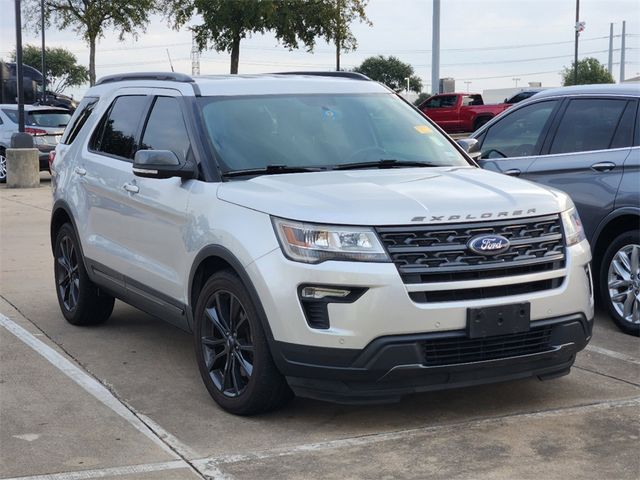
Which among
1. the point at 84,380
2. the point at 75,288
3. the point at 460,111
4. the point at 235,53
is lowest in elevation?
the point at 84,380

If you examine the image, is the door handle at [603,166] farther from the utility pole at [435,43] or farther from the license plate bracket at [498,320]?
the utility pole at [435,43]

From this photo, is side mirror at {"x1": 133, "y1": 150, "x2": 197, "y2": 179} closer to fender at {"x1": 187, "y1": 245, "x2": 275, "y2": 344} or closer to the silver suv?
the silver suv

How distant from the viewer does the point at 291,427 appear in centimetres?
518

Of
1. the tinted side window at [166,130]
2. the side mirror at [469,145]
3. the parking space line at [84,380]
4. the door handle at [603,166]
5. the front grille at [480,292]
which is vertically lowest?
the parking space line at [84,380]

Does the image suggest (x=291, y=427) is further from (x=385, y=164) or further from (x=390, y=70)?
(x=390, y=70)

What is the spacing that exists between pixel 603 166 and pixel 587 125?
0.45 metres

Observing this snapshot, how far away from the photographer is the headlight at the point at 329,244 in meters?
4.77

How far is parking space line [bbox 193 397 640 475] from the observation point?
184 inches

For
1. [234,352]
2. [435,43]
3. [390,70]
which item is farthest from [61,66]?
[234,352]

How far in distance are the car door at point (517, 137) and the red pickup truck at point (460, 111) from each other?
2785cm

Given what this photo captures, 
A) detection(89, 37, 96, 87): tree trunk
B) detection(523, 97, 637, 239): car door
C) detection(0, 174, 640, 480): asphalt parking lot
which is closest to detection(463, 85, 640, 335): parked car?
detection(523, 97, 637, 239): car door

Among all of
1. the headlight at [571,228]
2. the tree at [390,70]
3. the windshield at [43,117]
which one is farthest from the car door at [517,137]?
the tree at [390,70]

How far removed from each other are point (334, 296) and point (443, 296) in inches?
20.8

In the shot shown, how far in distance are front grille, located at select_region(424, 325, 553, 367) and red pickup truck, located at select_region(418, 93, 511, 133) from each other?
31433 millimetres
